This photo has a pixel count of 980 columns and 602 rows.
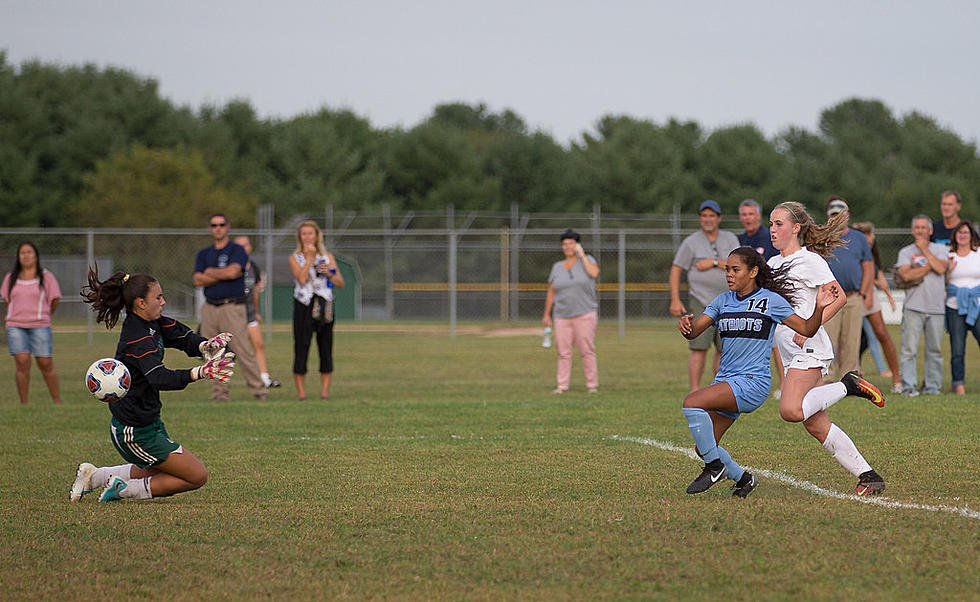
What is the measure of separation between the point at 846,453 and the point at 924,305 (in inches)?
270

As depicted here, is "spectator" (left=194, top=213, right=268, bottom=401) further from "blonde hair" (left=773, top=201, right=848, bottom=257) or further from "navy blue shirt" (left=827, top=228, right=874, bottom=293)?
"blonde hair" (left=773, top=201, right=848, bottom=257)

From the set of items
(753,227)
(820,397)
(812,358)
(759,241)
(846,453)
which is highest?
(753,227)

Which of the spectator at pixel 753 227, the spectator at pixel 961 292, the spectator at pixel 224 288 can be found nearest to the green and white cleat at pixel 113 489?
the spectator at pixel 224 288

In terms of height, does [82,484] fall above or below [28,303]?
below

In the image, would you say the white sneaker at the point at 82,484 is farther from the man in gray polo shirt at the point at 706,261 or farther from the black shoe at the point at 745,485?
the man in gray polo shirt at the point at 706,261

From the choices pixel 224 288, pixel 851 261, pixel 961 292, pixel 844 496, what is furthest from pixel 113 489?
pixel 961 292

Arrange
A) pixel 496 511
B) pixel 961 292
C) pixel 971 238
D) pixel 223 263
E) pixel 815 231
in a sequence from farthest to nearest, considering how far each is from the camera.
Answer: pixel 223 263 → pixel 971 238 → pixel 961 292 → pixel 815 231 → pixel 496 511

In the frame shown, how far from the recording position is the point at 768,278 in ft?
21.8

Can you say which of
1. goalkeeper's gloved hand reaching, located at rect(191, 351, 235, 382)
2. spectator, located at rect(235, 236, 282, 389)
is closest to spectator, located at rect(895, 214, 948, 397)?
spectator, located at rect(235, 236, 282, 389)

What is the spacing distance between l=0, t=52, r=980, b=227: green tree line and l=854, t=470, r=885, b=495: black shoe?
42.2 metres

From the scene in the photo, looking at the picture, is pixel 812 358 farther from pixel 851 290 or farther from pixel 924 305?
pixel 924 305

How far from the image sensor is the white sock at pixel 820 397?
644 centimetres

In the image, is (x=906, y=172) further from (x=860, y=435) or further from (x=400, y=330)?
(x=860, y=435)

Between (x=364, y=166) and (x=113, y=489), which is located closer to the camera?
(x=113, y=489)
